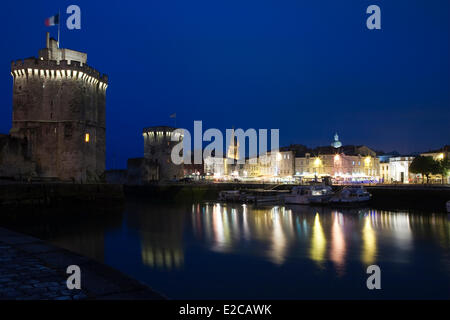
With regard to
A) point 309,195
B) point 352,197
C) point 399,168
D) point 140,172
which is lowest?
point 352,197

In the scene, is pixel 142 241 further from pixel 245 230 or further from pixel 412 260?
pixel 412 260

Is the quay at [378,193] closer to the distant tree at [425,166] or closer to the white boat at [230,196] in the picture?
the white boat at [230,196]

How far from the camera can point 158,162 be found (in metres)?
48.8

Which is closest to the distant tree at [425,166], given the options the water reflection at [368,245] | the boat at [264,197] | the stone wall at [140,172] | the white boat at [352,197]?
the white boat at [352,197]

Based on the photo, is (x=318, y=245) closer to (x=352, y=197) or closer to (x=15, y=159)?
(x=352, y=197)

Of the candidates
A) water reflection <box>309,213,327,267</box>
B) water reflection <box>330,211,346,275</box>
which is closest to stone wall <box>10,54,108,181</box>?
water reflection <box>309,213,327,267</box>

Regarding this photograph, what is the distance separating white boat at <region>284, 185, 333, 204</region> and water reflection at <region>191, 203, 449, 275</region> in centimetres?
831

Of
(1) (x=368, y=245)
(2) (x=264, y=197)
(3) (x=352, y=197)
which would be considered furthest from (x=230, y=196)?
(1) (x=368, y=245)

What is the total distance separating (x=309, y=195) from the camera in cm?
3281

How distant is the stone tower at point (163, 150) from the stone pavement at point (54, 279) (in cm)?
4195

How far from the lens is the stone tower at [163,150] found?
1921 inches

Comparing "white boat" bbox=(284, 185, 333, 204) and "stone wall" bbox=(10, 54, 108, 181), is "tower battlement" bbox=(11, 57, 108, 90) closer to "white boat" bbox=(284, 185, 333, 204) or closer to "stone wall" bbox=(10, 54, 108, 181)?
"stone wall" bbox=(10, 54, 108, 181)

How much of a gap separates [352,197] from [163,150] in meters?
27.1
